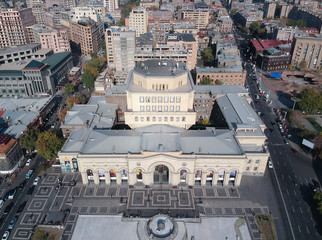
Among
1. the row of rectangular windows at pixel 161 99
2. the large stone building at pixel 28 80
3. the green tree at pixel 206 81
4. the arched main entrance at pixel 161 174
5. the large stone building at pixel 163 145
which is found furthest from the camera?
the green tree at pixel 206 81

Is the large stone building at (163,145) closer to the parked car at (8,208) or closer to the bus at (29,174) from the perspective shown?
the bus at (29,174)

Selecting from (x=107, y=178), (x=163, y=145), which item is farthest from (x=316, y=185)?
(x=107, y=178)

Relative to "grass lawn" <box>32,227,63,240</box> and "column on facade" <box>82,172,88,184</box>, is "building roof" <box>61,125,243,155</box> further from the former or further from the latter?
"grass lawn" <box>32,227,63,240</box>

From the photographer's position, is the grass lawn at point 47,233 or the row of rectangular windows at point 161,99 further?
the row of rectangular windows at point 161,99

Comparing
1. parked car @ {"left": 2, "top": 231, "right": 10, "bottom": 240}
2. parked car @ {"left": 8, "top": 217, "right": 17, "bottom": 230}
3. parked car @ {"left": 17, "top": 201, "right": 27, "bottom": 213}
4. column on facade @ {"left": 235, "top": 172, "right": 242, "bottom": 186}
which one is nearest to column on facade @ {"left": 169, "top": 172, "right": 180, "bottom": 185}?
column on facade @ {"left": 235, "top": 172, "right": 242, "bottom": 186}

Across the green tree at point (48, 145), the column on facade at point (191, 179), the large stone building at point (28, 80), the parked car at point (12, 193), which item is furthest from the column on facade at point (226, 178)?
the large stone building at point (28, 80)

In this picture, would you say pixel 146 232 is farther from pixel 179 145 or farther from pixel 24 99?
pixel 24 99
